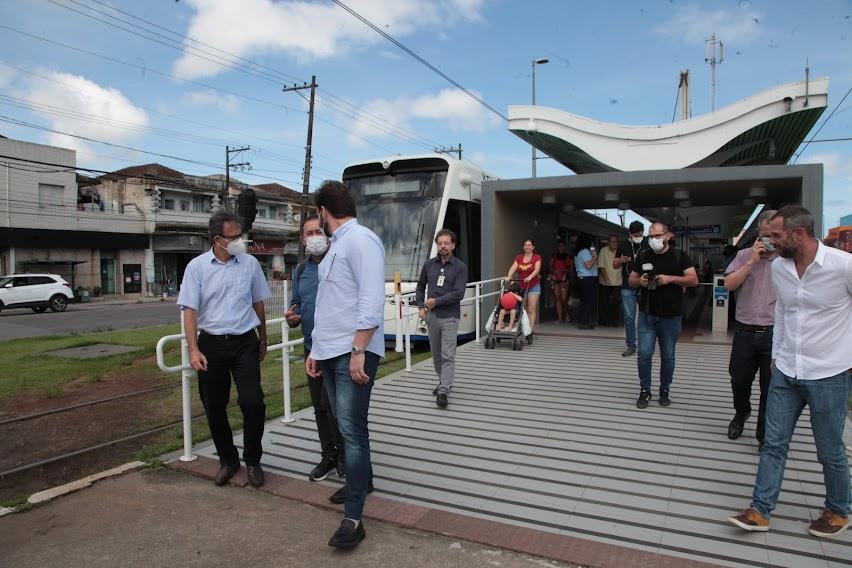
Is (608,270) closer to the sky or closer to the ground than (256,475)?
closer to the sky

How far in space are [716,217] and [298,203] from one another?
39.0 metres

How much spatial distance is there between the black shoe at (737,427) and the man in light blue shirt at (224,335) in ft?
12.2

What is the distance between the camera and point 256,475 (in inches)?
162

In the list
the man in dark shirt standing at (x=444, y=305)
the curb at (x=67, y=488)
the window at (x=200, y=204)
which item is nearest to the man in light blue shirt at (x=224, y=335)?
the curb at (x=67, y=488)

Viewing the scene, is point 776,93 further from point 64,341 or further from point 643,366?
point 64,341

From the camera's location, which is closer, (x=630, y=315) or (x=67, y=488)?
(x=67, y=488)

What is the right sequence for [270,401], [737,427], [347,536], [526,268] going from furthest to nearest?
[526,268] < [270,401] < [737,427] < [347,536]

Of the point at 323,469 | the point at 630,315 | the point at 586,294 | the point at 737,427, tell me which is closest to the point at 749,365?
the point at 737,427

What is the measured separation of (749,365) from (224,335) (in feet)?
13.2

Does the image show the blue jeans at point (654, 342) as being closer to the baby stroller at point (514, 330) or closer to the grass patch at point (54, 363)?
the baby stroller at point (514, 330)

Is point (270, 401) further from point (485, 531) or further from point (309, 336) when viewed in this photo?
point (485, 531)

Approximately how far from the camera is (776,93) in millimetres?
12719

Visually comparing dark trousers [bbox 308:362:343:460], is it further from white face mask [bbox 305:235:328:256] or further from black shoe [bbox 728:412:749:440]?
black shoe [bbox 728:412:749:440]

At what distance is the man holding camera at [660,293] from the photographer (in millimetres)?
5559
